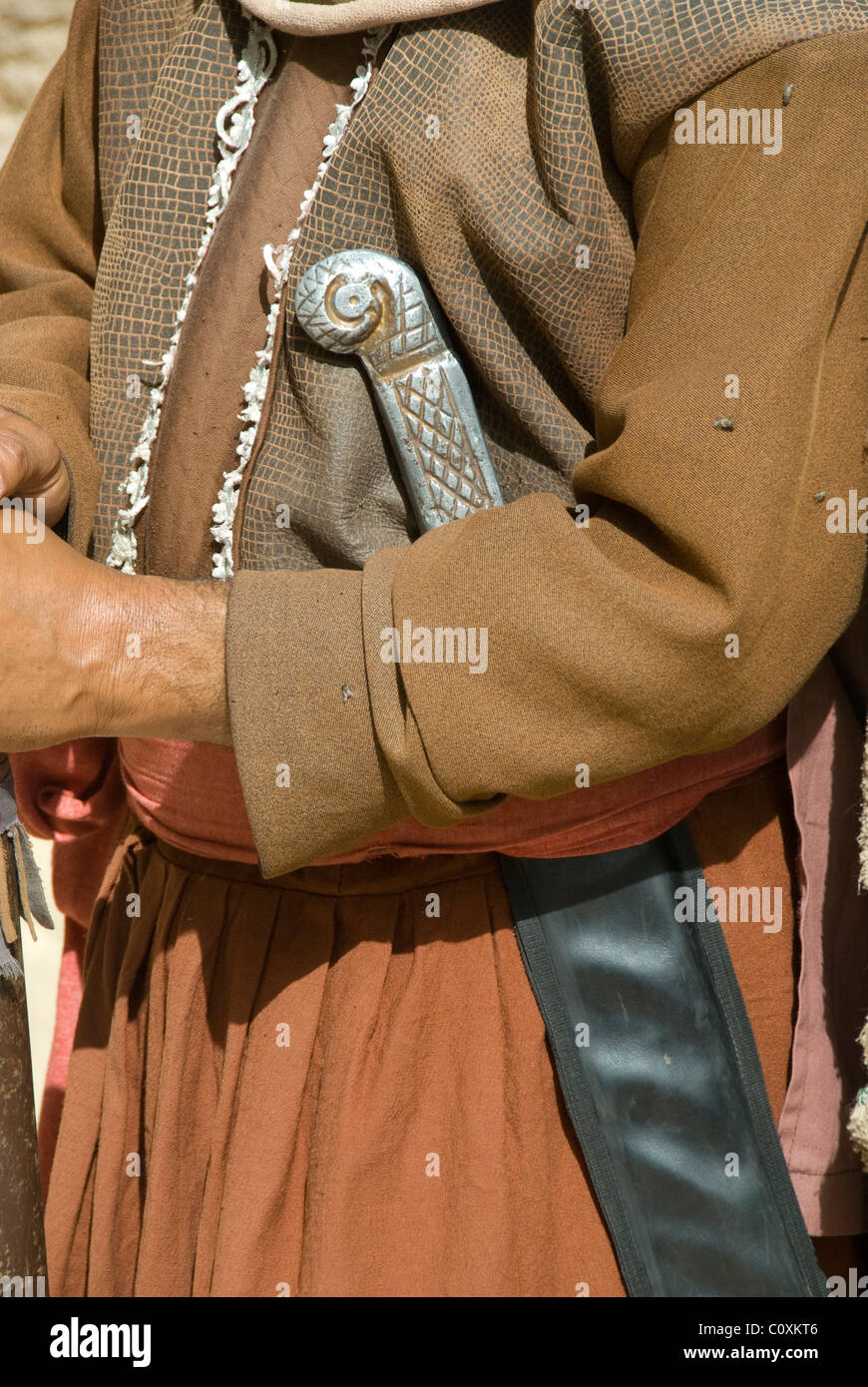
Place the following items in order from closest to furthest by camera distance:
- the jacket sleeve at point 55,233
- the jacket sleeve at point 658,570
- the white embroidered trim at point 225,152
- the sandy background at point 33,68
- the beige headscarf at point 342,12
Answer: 1. the jacket sleeve at point 658,570
2. the beige headscarf at point 342,12
3. the white embroidered trim at point 225,152
4. the jacket sleeve at point 55,233
5. the sandy background at point 33,68

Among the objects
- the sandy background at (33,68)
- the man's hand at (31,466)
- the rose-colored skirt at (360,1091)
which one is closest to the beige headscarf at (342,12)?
the man's hand at (31,466)

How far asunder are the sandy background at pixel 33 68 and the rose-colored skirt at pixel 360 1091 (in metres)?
2.38

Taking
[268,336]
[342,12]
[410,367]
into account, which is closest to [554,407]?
[410,367]

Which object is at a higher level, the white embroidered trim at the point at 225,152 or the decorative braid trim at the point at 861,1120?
the white embroidered trim at the point at 225,152

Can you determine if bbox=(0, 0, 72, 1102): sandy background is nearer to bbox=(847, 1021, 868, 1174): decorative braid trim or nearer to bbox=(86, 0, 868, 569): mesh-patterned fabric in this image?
bbox=(86, 0, 868, 569): mesh-patterned fabric

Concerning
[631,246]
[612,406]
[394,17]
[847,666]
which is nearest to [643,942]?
[847,666]

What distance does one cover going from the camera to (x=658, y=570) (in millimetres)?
1036

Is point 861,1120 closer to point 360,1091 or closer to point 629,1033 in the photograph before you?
point 629,1033

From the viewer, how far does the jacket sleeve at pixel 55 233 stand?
4.57 feet

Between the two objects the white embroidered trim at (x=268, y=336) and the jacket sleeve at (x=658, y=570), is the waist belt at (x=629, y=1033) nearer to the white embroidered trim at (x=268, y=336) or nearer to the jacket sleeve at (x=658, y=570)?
A: the white embroidered trim at (x=268, y=336)

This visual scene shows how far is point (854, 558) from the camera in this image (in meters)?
1.06

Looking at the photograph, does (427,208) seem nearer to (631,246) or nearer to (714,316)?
(631,246)

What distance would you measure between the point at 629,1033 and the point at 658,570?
1.45ft

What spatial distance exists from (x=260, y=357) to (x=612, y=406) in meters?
0.35
